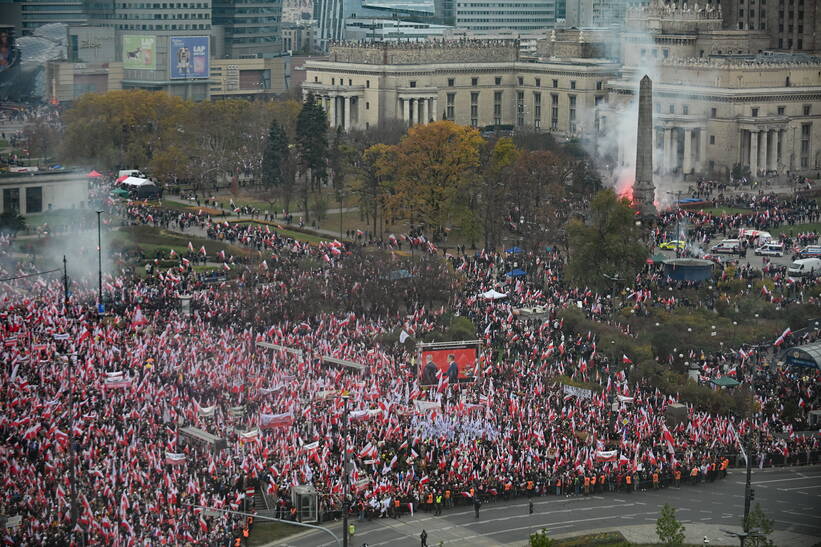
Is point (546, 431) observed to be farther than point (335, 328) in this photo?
No

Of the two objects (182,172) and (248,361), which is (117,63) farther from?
(248,361)

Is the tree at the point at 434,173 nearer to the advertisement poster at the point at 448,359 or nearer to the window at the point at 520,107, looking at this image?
the advertisement poster at the point at 448,359

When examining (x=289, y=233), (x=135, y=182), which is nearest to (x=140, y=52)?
(x=135, y=182)

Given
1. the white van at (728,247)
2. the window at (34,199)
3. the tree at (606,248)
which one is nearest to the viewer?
the tree at (606,248)

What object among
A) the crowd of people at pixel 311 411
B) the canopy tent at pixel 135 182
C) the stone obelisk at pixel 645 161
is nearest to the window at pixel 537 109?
the canopy tent at pixel 135 182

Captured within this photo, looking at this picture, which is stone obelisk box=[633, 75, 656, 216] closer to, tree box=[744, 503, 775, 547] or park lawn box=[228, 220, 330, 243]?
park lawn box=[228, 220, 330, 243]

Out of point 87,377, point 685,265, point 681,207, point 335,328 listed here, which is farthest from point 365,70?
point 87,377

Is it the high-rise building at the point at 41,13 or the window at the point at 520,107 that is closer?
the window at the point at 520,107

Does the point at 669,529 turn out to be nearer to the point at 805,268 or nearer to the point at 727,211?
the point at 805,268
